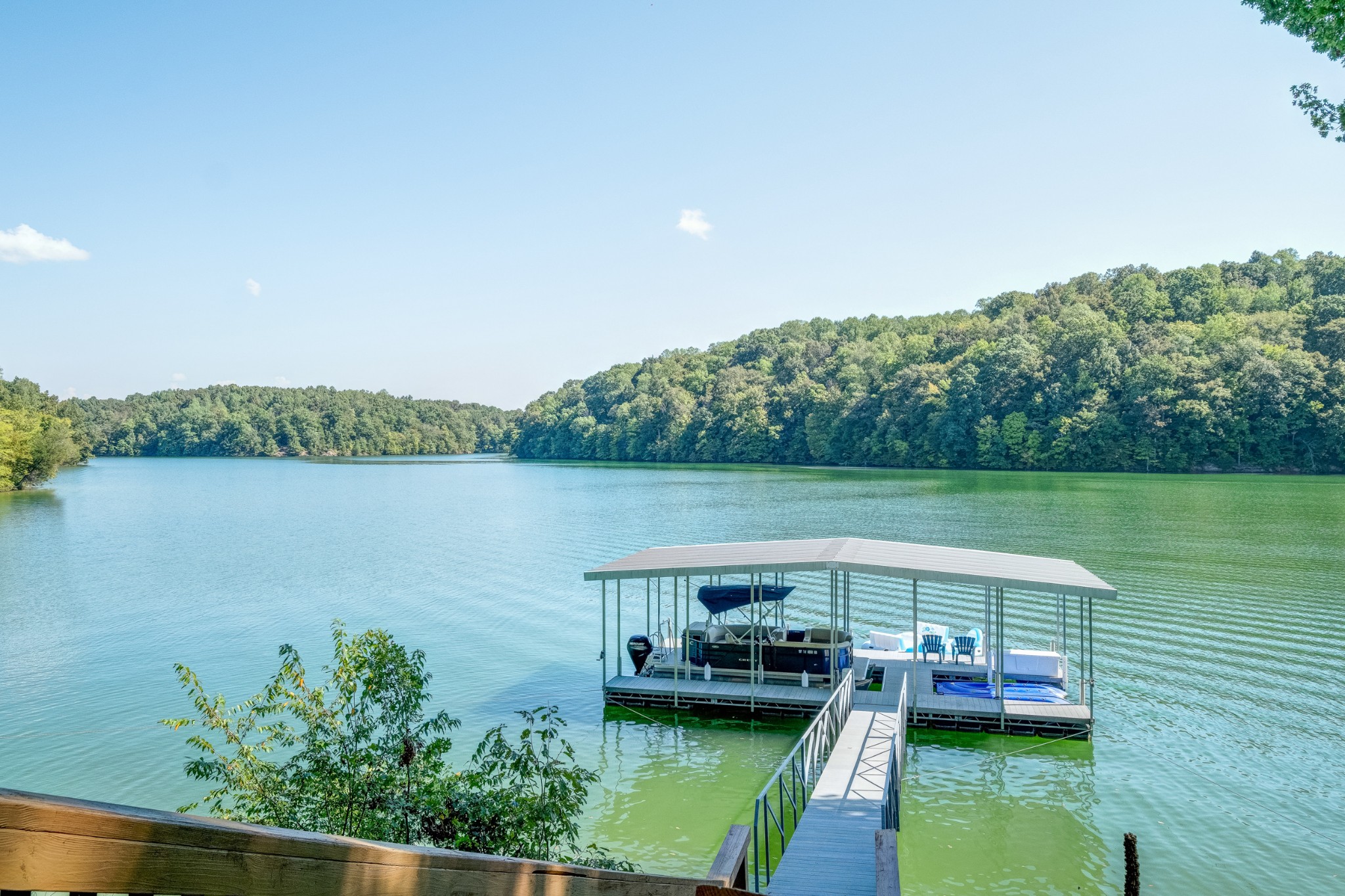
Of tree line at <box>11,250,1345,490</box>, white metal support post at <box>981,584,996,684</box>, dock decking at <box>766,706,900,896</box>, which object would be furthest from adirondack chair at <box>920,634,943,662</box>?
tree line at <box>11,250,1345,490</box>

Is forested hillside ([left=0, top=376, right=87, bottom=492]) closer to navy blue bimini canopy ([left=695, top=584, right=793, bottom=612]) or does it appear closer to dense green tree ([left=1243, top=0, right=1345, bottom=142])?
navy blue bimini canopy ([left=695, top=584, right=793, bottom=612])

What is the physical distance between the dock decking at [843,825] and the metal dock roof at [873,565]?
264 centimetres

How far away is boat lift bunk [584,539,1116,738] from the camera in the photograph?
1520 centimetres

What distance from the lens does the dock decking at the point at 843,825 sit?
895 centimetres

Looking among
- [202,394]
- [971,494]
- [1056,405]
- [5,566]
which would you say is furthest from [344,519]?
[202,394]

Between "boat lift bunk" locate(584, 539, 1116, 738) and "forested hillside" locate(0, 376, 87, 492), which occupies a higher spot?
"forested hillside" locate(0, 376, 87, 492)

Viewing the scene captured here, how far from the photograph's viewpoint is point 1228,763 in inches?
555

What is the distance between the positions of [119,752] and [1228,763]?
1812 centimetres

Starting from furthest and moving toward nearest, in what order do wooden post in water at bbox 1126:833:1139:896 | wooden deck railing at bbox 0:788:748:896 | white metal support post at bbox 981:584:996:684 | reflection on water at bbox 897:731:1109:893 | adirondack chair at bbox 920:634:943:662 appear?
adirondack chair at bbox 920:634:943:662 → white metal support post at bbox 981:584:996:684 → reflection on water at bbox 897:731:1109:893 → wooden post in water at bbox 1126:833:1139:896 → wooden deck railing at bbox 0:788:748:896

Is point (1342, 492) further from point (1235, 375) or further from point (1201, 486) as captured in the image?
point (1235, 375)

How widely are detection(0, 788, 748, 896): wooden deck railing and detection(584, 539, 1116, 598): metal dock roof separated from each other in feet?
44.4

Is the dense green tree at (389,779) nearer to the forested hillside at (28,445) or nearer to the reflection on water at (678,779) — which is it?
the reflection on water at (678,779)

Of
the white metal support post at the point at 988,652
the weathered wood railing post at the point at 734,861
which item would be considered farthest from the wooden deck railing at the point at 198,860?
the white metal support post at the point at 988,652

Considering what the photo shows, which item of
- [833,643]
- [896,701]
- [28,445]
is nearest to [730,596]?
[833,643]
